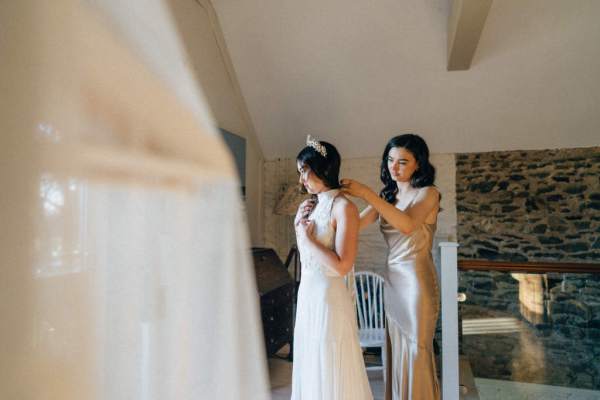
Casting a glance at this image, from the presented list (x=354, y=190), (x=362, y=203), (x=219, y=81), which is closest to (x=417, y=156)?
(x=354, y=190)

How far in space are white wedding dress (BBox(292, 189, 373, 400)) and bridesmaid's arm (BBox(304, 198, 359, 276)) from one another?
41 millimetres

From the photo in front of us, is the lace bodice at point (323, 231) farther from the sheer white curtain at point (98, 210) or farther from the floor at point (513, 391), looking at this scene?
the floor at point (513, 391)

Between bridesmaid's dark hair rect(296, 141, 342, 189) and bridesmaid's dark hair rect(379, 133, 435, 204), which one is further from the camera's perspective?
bridesmaid's dark hair rect(379, 133, 435, 204)

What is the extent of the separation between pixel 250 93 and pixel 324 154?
2.34 m

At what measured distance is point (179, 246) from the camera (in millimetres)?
635

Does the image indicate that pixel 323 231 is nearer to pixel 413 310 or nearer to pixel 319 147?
pixel 319 147

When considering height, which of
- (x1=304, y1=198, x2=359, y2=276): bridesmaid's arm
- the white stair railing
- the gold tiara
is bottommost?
the white stair railing

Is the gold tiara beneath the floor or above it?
above

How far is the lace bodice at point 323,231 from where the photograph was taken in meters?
1.39

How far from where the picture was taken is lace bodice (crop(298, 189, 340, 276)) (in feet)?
4.55

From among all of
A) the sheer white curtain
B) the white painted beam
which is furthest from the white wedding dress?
the white painted beam

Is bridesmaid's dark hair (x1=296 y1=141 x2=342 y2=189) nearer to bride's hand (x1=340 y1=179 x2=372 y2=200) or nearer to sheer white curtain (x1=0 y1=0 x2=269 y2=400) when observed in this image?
bride's hand (x1=340 y1=179 x2=372 y2=200)

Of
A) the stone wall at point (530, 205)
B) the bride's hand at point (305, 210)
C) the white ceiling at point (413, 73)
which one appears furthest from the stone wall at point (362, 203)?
the bride's hand at point (305, 210)

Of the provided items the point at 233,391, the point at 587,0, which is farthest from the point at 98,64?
the point at 587,0
